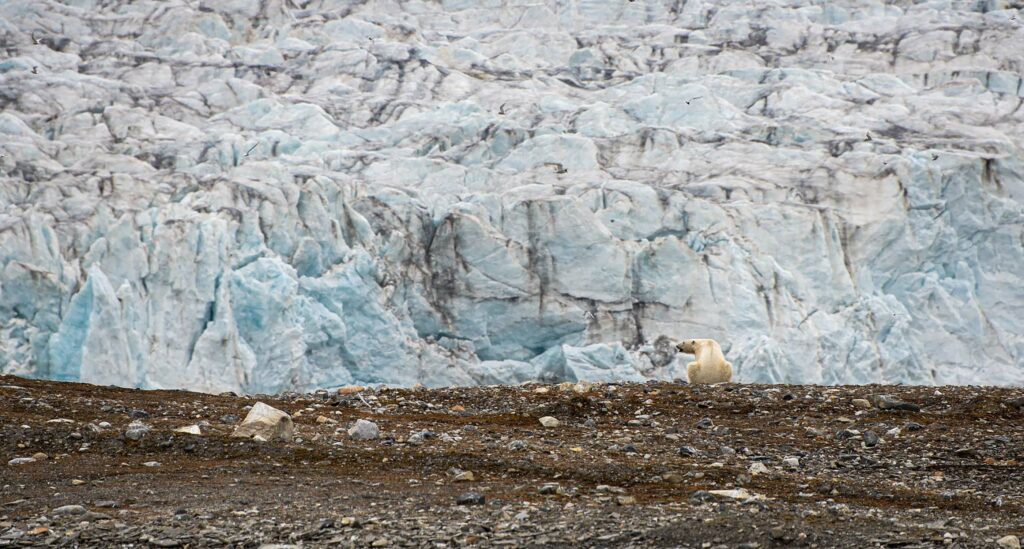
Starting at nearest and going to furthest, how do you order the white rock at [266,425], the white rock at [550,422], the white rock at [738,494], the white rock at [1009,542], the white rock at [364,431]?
the white rock at [1009,542], the white rock at [738,494], the white rock at [266,425], the white rock at [364,431], the white rock at [550,422]

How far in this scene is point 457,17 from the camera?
3456cm

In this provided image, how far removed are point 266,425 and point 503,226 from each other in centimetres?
1471

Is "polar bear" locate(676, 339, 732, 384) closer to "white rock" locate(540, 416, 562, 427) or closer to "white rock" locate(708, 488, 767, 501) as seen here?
"white rock" locate(540, 416, 562, 427)

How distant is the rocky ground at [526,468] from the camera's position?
496cm

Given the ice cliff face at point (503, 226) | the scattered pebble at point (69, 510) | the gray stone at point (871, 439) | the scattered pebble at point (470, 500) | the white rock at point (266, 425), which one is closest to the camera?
the scattered pebble at point (69, 510)

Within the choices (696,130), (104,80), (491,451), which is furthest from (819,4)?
(491,451)

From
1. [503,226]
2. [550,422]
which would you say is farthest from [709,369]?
[503,226]

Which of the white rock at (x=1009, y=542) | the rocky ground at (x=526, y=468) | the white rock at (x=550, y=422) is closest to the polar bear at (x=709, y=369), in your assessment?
the rocky ground at (x=526, y=468)

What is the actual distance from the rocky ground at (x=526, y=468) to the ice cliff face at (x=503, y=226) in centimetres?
1044

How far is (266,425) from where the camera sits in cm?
709

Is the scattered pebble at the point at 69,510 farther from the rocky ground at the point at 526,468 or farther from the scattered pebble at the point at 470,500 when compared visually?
the scattered pebble at the point at 470,500

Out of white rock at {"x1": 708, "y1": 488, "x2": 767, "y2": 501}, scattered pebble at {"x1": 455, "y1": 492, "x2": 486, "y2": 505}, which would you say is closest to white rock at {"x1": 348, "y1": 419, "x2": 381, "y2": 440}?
scattered pebble at {"x1": 455, "y1": 492, "x2": 486, "y2": 505}

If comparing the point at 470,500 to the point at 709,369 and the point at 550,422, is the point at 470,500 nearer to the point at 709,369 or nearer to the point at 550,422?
the point at 550,422

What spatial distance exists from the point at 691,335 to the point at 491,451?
14185mm
